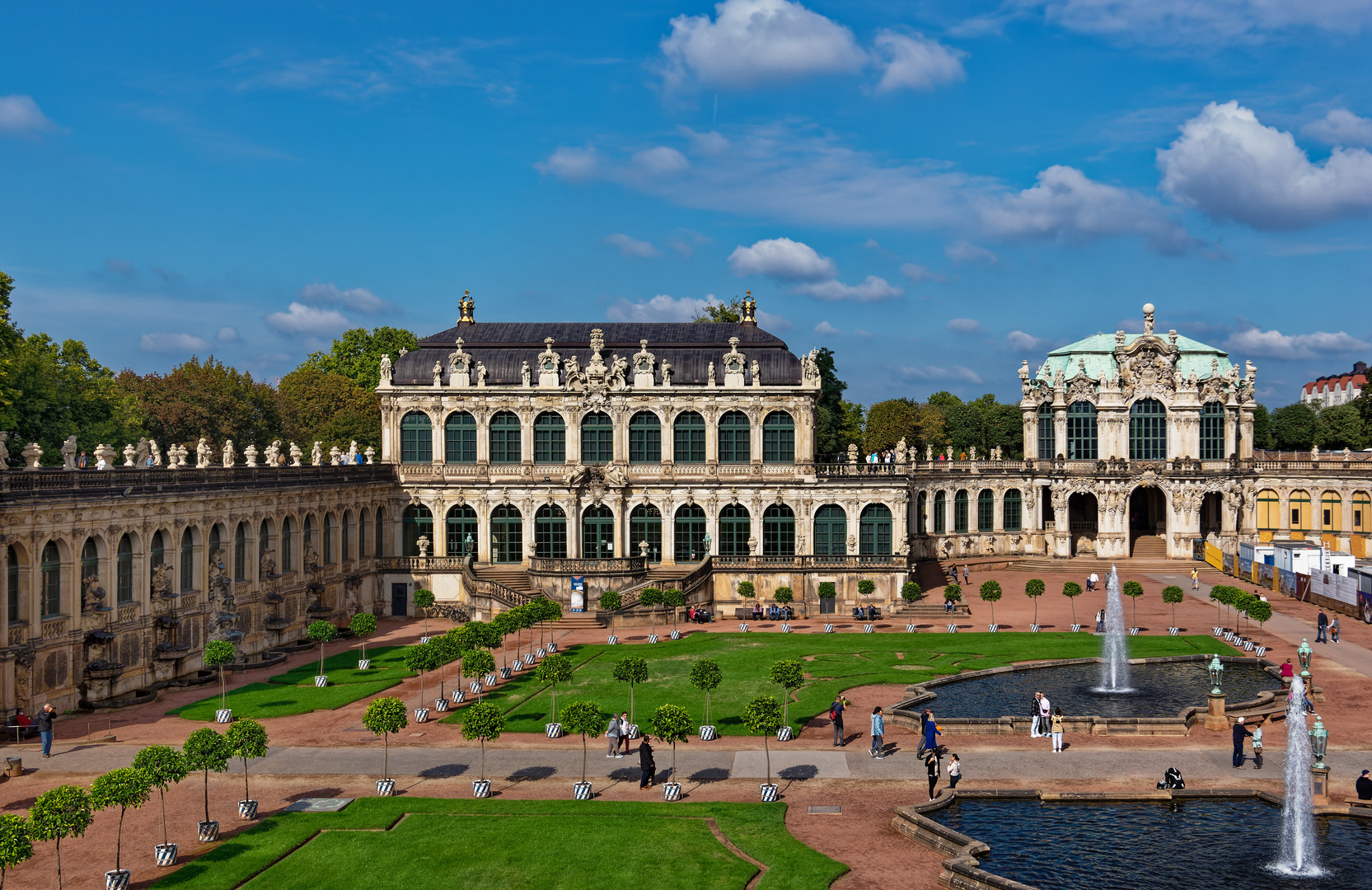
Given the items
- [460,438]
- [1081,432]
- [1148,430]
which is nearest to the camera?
[460,438]

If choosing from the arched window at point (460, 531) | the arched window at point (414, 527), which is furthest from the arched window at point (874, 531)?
the arched window at point (414, 527)

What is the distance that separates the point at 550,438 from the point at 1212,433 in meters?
55.4

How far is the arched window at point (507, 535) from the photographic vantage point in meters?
81.2

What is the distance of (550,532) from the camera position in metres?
81.4

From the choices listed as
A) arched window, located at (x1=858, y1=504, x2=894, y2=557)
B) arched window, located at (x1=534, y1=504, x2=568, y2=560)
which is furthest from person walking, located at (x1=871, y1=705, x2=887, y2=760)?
arched window, located at (x1=534, y1=504, x2=568, y2=560)

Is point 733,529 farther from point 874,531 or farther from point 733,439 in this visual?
point 874,531

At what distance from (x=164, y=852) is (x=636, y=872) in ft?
40.9

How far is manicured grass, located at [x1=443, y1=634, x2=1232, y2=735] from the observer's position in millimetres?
48156

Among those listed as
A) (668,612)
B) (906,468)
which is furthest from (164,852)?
(906,468)

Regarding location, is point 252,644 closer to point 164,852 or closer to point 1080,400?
point 164,852

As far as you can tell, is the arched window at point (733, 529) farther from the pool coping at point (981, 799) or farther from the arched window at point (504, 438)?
the pool coping at point (981, 799)

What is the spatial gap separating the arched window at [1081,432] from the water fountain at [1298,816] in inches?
2495

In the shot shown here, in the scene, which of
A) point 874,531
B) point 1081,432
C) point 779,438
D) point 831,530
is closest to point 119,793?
point 831,530

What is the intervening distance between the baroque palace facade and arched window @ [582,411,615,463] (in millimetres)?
180
